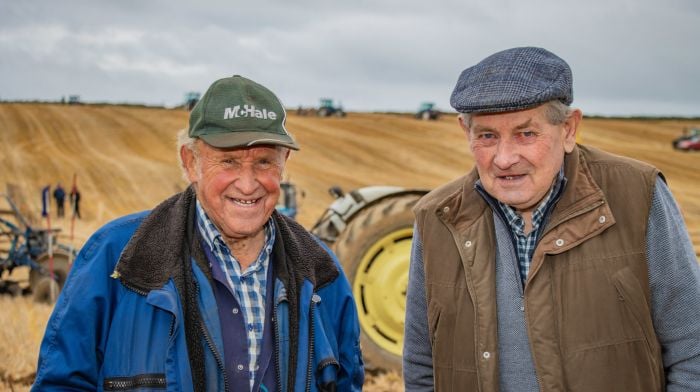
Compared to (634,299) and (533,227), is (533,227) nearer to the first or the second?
(533,227)

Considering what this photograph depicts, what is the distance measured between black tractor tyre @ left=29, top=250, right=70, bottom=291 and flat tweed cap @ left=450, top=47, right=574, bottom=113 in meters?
8.47

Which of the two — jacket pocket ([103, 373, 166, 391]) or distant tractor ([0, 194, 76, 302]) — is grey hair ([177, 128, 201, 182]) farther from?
distant tractor ([0, 194, 76, 302])

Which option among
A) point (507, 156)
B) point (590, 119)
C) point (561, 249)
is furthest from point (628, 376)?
point (590, 119)

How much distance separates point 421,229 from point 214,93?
79cm

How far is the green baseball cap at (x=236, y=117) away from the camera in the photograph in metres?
2.29

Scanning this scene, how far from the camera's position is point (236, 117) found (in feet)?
7.56

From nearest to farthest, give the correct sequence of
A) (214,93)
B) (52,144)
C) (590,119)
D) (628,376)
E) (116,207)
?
(628,376) < (214,93) < (116,207) < (52,144) < (590,119)

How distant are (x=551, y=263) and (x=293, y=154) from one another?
960 inches

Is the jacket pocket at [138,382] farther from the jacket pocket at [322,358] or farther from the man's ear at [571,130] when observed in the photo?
the man's ear at [571,130]

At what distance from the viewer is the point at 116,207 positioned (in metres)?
21.3

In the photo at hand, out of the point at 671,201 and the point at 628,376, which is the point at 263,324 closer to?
the point at 628,376

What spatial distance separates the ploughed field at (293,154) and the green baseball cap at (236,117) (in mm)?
12425

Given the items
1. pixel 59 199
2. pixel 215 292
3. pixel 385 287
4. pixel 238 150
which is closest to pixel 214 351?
pixel 215 292

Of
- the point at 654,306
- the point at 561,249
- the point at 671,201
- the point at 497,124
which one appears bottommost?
the point at 654,306
